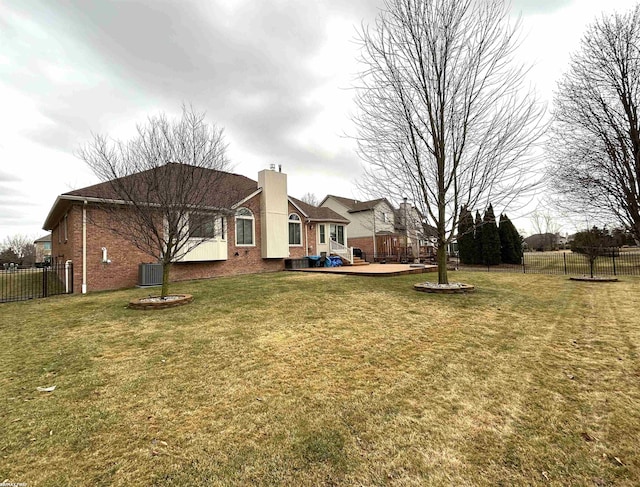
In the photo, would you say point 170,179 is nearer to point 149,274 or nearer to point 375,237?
point 149,274

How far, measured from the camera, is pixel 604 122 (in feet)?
38.8

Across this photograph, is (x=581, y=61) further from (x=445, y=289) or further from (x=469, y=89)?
(x=445, y=289)

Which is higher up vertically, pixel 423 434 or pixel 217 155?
pixel 217 155

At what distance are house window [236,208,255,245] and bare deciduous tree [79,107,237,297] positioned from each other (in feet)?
22.4

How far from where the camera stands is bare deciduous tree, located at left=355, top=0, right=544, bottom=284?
903 centimetres

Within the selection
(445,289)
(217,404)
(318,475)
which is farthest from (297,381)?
(445,289)

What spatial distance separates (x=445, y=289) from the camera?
30.5 ft

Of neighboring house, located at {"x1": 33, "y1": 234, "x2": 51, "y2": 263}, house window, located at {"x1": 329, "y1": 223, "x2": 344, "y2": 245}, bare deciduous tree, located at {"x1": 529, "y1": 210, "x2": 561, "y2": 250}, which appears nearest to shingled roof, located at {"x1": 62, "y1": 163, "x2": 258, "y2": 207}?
house window, located at {"x1": 329, "y1": 223, "x2": 344, "y2": 245}

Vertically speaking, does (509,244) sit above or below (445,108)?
below

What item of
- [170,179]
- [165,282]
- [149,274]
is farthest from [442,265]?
[149,274]

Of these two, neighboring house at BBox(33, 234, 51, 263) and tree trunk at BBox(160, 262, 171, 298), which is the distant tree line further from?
neighboring house at BBox(33, 234, 51, 263)

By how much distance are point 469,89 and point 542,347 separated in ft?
26.6

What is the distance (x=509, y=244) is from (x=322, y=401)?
2629 centimetres

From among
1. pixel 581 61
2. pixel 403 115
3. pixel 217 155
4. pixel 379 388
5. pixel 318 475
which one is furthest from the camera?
pixel 581 61
